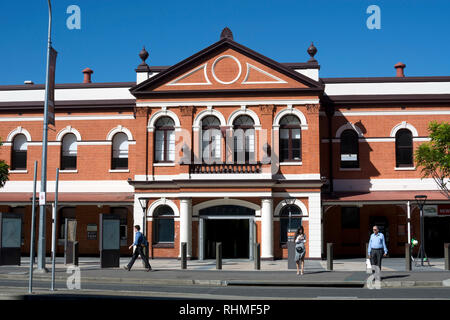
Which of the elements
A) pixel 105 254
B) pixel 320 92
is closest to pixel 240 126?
pixel 320 92

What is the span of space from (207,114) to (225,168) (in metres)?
2.86

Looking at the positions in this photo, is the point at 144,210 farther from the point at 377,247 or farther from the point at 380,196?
the point at 377,247

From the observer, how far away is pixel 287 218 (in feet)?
87.2

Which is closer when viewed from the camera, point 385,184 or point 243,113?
point 243,113

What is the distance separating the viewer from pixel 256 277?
17688 mm

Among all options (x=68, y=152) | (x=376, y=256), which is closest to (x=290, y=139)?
(x=376, y=256)

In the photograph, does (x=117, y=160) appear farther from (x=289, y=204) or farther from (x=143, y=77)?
(x=289, y=204)

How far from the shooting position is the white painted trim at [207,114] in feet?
88.9

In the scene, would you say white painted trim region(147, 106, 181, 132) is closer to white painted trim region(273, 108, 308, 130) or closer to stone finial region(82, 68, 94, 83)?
white painted trim region(273, 108, 308, 130)

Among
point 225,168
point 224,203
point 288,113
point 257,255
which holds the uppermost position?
point 288,113

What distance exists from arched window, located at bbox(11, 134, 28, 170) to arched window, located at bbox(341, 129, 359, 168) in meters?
16.8

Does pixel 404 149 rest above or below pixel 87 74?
below

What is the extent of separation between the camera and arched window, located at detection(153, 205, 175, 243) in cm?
2716
